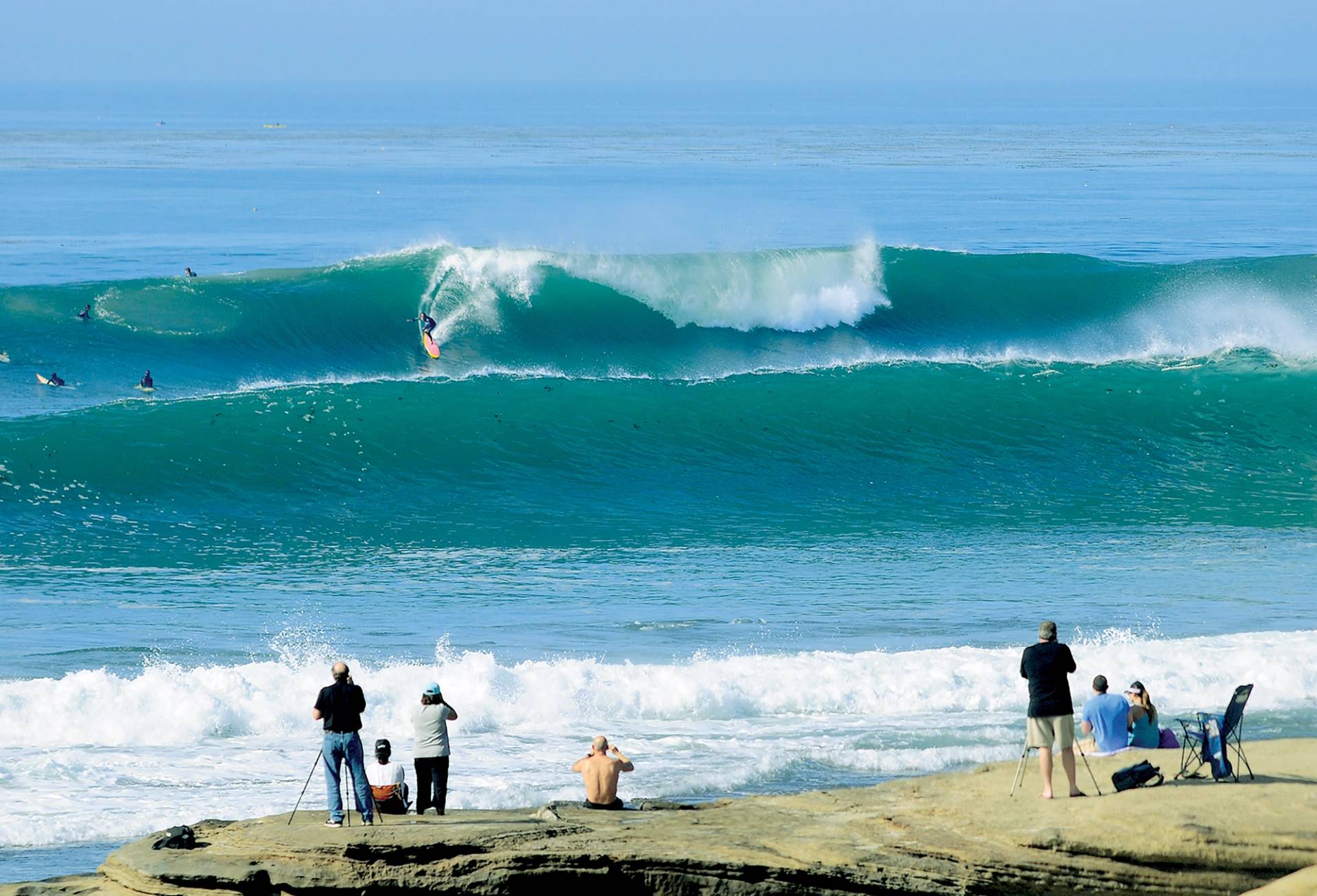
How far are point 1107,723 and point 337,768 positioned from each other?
156 inches

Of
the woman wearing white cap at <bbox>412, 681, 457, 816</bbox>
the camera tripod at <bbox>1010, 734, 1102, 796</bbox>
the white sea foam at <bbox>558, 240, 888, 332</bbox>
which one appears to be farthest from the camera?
the white sea foam at <bbox>558, 240, 888, 332</bbox>

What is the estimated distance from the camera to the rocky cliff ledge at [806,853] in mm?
6883

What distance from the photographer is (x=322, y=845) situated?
7.20 metres

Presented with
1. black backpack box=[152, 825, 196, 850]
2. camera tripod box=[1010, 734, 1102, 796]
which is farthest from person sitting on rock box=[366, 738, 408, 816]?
camera tripod box=[1010, 734, 1102, 796]

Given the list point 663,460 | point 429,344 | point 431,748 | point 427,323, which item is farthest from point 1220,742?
point 427,323

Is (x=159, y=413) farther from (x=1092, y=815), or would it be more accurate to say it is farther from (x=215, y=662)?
(x=1092, y=815)

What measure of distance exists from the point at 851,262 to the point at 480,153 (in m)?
58.2

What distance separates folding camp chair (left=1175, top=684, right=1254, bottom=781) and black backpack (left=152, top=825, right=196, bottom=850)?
4.78 m

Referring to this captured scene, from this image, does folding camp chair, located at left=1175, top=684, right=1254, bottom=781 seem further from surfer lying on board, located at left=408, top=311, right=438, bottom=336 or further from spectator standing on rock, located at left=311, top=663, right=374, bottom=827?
surfer lying on board, located at left=408, top=311, right=438, bottom=336

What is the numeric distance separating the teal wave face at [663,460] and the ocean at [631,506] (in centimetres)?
6

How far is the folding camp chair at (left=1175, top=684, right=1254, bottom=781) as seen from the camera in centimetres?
764

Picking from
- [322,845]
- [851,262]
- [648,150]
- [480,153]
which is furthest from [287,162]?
[322,845]

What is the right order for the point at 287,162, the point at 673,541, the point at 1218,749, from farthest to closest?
1. the point at 287,162
2. the point at 673,541
3. the point at 1218,749

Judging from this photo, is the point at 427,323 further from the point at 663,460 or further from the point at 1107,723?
the point at 1107,723
